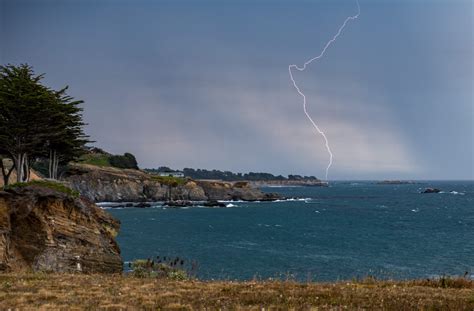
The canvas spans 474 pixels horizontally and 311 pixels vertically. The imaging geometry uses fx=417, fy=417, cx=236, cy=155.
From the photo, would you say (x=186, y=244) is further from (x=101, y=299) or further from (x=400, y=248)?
(x=101, y=299)

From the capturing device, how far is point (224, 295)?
43.2 feet

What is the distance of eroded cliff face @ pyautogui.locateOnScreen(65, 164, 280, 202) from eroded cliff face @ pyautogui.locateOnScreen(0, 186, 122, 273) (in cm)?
10326

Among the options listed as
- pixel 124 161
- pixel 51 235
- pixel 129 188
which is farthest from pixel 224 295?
pixel 124 161

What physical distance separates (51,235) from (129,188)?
116699mm

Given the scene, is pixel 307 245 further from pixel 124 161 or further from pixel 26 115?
pixel 124 161

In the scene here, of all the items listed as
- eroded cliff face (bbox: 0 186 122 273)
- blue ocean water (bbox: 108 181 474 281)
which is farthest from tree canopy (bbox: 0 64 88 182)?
blue ocean water (bbox: 108 181 474 281)

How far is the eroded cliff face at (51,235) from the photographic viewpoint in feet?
85.3

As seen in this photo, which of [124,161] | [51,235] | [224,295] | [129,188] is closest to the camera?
[224,295]

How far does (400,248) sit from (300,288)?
1926 inches

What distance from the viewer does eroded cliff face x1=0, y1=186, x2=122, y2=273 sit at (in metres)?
26.0

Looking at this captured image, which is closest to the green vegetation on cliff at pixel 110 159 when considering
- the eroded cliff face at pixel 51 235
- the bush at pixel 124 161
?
the bush at pixel 124 161

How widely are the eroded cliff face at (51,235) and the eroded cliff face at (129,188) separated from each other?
103 metres

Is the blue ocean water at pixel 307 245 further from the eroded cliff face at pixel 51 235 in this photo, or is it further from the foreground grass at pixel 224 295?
the foreground grass at pixel 224 295

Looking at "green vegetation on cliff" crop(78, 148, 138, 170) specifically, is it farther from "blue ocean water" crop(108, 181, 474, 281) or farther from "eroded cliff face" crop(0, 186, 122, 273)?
"eroded cliff face" crop(0, 186, 122, 273)
